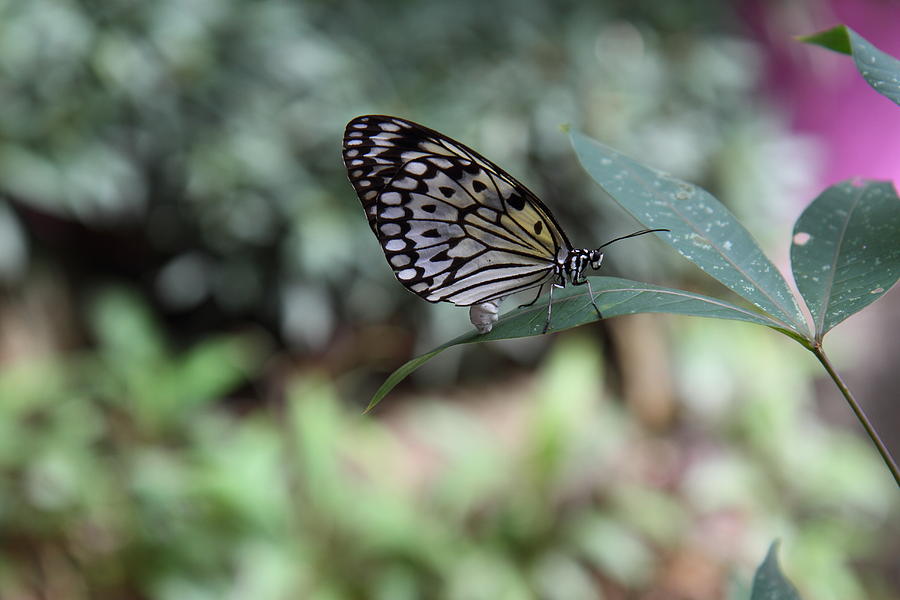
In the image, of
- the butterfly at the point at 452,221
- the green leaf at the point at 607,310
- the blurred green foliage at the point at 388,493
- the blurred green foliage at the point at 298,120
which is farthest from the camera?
the blurred green foliage at the point at 298,120

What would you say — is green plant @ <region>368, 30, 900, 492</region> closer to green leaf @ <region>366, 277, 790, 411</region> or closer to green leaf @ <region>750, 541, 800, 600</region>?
green leaf @ <region>366, 277, 790, 411</region>

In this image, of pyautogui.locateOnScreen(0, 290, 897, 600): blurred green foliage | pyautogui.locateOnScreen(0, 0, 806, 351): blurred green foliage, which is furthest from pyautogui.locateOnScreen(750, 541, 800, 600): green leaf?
pyautogui.locateOnScreen(0, 0, 806, 351): blurred green foliage

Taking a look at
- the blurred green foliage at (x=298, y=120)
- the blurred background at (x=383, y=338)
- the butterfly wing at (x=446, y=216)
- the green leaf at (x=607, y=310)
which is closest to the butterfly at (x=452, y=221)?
the butterfly wing at (x=446, y=216)

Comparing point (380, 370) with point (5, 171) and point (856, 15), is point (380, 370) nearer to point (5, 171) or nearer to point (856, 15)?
point (5, 171)

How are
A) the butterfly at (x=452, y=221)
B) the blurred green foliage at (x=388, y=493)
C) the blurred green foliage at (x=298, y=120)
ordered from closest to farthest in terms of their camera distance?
the butterfly at (x=452, y=221)
the blurred green foliage at (x=388, y=493)
the blurred green foliage at (x=298, y=120)

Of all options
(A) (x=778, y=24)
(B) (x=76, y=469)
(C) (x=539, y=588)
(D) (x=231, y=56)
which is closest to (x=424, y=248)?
(C) (x=539, y=588)

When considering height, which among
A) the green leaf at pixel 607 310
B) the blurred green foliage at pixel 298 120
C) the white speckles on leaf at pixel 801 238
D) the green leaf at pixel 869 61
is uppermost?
the green leaf at pixel 869 61

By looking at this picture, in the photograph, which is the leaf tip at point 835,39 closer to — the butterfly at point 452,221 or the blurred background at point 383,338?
the butterfly at point 452,221
